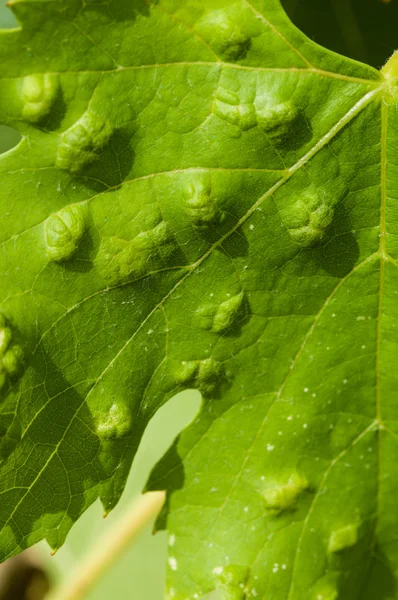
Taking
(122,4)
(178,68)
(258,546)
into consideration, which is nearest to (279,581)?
(258,546)

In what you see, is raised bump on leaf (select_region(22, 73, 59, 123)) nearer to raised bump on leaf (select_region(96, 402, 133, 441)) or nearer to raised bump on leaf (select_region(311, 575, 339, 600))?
raised bump on leaf (select_region(96, 402, 133, 441))

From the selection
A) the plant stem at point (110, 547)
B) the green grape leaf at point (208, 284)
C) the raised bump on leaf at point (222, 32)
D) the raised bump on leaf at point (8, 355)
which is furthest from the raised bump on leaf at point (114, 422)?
the plant stem at point (110, 547)

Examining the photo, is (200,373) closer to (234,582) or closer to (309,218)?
(309,218)

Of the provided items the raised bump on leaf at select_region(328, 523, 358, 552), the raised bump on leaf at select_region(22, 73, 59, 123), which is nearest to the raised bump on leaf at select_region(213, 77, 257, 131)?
the raised bump on leaf at select_region(22, 73, 59, 123)

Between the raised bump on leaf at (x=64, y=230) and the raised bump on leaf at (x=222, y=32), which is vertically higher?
the raised bump on leaf at (x=222, y=32)

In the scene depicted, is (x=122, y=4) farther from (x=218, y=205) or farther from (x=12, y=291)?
(x=12, y=291)

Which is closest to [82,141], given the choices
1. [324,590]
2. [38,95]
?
[38,95]

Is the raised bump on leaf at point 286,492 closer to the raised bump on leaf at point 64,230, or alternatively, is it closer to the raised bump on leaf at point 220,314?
the raised bump on leaf at point 220,314
